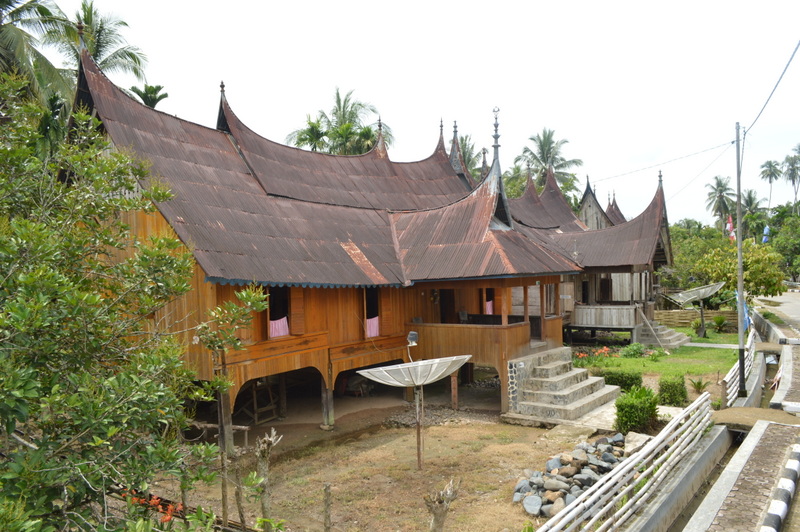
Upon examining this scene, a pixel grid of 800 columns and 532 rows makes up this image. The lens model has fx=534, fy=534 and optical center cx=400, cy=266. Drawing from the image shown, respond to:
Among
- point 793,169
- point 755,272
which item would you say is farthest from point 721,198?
point 755,272

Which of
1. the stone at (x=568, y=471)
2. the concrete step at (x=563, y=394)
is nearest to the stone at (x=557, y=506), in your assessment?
the stone at (x=568, y=471)

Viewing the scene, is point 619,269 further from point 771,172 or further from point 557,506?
point 771,172

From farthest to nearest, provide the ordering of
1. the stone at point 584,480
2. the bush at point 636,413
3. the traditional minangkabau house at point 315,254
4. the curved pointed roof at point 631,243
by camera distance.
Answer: the curved pointed roof at point 631,243 < the traditional minangkabau house at point 315,254 < the bush at point 636,413 < the stone at point 584,480

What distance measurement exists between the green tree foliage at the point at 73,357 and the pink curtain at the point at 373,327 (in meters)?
9.73

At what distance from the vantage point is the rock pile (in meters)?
8.38

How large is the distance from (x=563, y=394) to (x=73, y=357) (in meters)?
12.0

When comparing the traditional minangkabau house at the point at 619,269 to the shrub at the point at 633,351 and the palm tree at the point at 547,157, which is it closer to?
the shrub at the point at 633,351

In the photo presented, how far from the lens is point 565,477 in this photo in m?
9.07

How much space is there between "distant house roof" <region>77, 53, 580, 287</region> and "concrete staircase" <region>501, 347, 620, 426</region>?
2.71m

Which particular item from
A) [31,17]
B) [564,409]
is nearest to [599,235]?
[564,409]

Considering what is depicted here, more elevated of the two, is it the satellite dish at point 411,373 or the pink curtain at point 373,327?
the pink curtain at point 373,327

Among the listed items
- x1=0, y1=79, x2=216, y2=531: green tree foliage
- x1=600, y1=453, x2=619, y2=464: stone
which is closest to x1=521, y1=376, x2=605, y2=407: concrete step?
x1=600, y1=453, x2=619, y2=464: stone

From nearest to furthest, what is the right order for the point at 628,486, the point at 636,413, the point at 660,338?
the point at 628,486 < the point at 636,413 < the point at 660,338

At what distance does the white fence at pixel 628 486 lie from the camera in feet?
21.7
